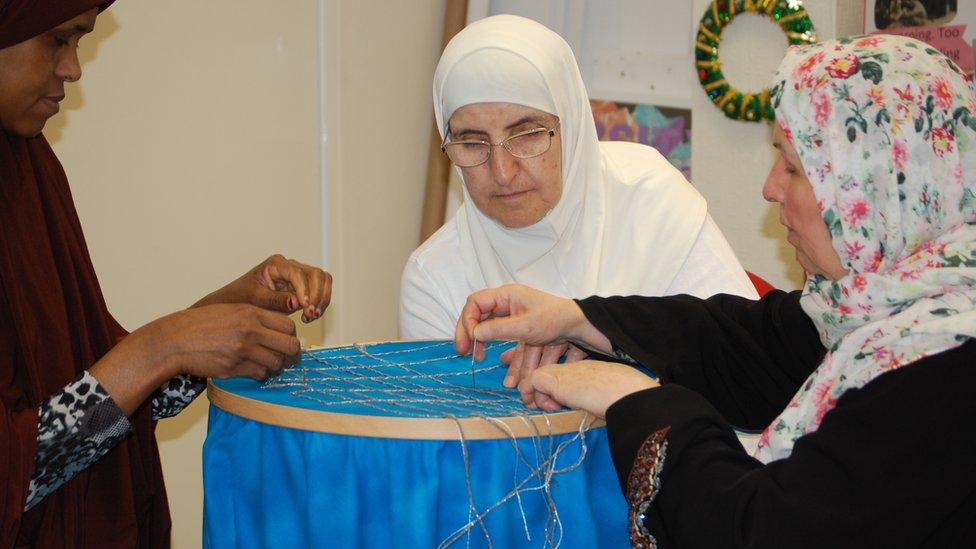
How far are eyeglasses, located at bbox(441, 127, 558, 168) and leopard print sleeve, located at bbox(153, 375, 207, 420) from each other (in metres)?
0.77

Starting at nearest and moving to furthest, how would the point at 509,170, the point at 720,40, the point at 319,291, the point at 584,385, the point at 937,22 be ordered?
the point at 584,385 → the point at 319,291 → the point at 509,170 → the point at 937,22 → the point at 720,40

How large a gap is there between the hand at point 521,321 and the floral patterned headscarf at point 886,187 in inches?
20.4

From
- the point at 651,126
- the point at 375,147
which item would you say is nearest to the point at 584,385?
the point at 651,126

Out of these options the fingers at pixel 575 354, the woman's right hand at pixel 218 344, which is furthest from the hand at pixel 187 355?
the fingers at pixel 575 354

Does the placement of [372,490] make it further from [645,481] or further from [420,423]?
[645,481]

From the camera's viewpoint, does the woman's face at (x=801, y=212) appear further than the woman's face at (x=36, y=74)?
No

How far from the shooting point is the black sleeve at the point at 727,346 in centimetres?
196

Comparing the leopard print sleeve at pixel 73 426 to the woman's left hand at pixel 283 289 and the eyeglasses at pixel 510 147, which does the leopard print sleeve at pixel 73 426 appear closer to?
the woman's left hand at pixel 283 289

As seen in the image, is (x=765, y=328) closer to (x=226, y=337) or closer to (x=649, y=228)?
(x=649, y=228)

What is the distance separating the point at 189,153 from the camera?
11.3 feet

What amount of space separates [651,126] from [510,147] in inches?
66.9

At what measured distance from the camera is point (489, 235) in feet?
8.25

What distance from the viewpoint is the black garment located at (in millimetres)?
1293

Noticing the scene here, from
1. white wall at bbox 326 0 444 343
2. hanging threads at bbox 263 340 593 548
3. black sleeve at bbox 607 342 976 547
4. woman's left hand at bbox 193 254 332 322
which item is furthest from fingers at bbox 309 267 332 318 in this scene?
white wall at bbox 326 0 444 343
